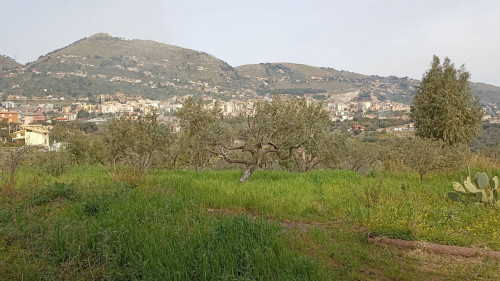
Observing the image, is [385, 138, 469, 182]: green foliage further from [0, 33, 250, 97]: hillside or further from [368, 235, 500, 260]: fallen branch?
[0, 33, 250, 97]: hillside

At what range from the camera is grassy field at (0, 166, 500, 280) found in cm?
409

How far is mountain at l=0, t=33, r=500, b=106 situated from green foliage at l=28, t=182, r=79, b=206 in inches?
4317

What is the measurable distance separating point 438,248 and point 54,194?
8133 millimetres

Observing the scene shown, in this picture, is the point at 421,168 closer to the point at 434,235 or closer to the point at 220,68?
the point at 434,235

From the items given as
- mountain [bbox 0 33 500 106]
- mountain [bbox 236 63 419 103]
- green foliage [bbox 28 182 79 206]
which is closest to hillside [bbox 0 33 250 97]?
mountain [bbox 0 33 500 106]

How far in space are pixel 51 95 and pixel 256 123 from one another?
133m

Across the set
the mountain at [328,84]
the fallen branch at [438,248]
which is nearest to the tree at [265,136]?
the fallen branch at [438,248]

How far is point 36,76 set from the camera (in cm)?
13688

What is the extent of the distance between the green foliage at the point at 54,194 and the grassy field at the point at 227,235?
2 cm

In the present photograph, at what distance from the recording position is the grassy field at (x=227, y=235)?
4090 millimetres

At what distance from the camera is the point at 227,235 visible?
16.2ft

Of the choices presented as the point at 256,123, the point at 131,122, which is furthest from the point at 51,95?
the point at 256,123

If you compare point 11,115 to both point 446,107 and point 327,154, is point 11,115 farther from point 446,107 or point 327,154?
point 446,107

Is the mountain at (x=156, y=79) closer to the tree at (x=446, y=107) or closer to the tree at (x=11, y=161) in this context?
the tree at (x=446, y=107)
